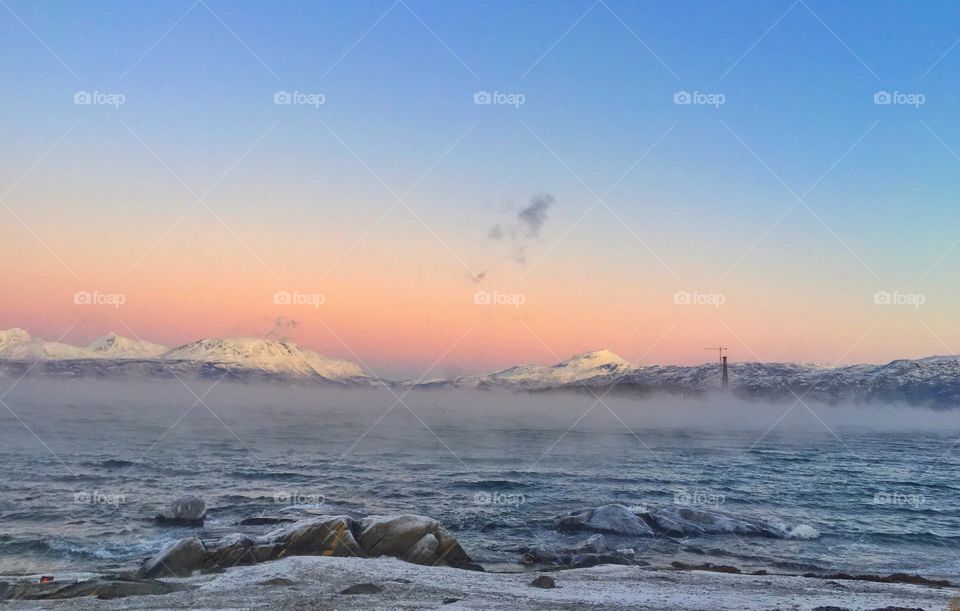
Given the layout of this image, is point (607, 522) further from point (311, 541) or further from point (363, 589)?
point (363, 589)

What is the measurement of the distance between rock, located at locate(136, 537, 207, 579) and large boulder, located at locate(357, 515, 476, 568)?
5419mm

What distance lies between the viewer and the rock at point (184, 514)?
29469mm

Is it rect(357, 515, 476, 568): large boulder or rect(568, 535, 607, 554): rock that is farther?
rect(568, 535, 607, 554): rock

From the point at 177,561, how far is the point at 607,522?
17.9m

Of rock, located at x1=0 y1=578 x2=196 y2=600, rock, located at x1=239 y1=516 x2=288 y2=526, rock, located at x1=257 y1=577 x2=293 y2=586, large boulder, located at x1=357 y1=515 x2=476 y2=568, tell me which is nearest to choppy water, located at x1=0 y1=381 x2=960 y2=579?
rock, located at x1=239 y1=516 x2=288 y2=526

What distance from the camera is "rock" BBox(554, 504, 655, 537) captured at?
29438 millimetres

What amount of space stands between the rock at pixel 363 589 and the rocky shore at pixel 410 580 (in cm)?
4

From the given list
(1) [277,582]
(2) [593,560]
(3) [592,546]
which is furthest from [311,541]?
(3) [592,546]

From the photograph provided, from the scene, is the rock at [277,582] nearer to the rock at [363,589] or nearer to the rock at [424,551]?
the rock at [363,589]

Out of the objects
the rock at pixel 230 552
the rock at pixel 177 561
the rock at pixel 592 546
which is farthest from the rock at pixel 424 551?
the rock at pixel 177 561

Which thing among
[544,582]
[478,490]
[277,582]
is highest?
[277,582]

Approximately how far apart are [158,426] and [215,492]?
205 ft

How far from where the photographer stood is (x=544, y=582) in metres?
19.8

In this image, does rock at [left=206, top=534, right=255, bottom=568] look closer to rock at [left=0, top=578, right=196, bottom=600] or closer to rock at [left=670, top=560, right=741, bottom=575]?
rock at [left=0, top=578, right=196, bottom=600]
